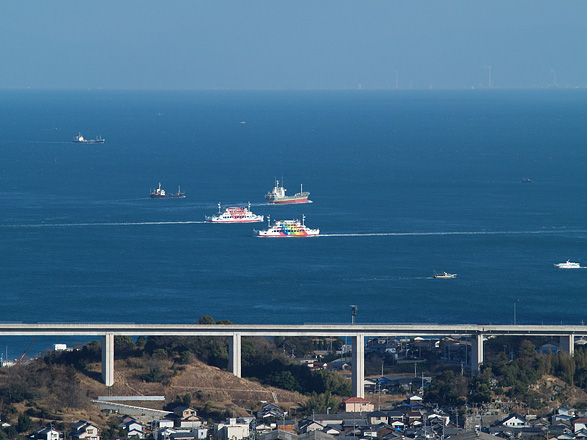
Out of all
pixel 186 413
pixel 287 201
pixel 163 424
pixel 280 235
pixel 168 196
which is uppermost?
pixel 168 196

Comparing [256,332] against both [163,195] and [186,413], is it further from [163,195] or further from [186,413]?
[163,195]

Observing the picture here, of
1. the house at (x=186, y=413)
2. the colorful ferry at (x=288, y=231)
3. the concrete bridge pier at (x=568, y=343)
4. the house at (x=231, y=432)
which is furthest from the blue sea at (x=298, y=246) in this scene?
the house at (x=231, y=432)

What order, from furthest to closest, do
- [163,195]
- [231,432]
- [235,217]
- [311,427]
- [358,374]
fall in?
[163,195] < [235,217] < [358,374] < [311,427] < [231,432]

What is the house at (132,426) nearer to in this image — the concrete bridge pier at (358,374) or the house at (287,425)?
the house at (287,425)

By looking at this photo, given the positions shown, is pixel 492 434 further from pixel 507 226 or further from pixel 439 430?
pixel 507 226

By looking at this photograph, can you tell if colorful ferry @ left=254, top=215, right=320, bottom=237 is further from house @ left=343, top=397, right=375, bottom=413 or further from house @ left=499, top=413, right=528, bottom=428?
house @ left=499, top=413, right=528, bottom=428

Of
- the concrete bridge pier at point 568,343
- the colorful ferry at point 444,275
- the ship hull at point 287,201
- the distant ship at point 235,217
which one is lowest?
the concrete bridge pier at point 568,343

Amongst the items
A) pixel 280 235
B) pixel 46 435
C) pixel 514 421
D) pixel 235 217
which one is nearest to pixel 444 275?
pixel 280 235

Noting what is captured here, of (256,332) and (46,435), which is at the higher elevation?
(256,332)
